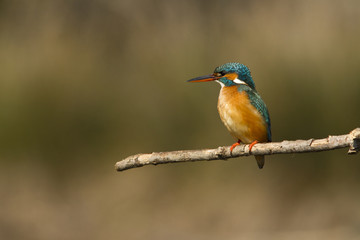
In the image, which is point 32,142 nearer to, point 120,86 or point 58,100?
point 58,100

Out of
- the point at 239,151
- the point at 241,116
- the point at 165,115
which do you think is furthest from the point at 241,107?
the point at 165,115

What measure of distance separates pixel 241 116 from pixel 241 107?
39mm

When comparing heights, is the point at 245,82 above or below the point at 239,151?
above

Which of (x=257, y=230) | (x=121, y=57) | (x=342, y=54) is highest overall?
(x=121, y=57)

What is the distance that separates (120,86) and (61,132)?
78 cm

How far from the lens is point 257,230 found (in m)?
6.29

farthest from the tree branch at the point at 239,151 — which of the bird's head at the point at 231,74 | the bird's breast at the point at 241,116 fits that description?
the bird's head at the point at 231,74

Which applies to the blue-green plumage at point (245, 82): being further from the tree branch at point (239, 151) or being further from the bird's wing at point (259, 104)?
the tree branch at point (239, 151)

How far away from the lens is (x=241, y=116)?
246 cm

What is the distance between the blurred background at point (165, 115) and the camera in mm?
5523

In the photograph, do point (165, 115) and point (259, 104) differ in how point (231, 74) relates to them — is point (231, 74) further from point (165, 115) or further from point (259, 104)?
point (165, 115)

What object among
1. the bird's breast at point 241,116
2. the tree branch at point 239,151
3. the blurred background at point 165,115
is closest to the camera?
the tree branch at point 239,151

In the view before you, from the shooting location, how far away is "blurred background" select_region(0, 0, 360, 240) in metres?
5.52

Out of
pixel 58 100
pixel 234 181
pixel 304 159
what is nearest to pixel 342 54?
→ pixel 304 159
